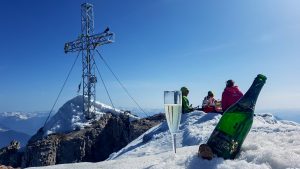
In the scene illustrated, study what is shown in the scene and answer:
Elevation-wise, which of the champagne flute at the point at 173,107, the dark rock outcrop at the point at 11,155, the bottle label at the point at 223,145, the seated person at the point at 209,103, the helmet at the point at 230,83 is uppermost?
the helmet at the point at 230,83

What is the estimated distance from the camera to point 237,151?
3.21 metres

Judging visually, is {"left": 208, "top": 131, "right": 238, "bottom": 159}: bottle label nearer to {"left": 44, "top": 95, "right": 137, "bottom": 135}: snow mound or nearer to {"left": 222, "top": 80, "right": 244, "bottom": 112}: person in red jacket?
{"left": 222, "top": 80, "right": 244, "bottom": 112}: person in red jacket

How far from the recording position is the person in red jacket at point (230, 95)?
904cm

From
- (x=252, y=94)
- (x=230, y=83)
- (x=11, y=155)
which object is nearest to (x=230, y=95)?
(x=230, y=83)

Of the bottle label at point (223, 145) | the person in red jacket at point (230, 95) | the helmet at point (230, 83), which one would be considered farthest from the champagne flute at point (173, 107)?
the helmet at point (230, 83)

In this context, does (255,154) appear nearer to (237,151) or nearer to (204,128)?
(237,151)

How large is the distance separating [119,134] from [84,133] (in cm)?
231

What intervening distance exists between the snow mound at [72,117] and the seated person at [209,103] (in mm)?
10743

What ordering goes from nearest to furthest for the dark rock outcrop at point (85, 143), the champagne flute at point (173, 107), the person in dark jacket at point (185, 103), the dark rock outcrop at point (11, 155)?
the champagne flute at point (173, 107)
the person in dark jacket at point (185, 103)
the dark rock outcrop at point (85, 143)
the dark rock outcrop at point (11, 155)

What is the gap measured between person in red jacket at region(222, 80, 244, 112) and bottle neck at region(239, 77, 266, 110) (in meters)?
5.42

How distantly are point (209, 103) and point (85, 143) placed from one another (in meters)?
10.4

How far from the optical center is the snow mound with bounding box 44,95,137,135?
22500 mm

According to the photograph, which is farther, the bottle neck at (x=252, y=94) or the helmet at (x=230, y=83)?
the helmet at (x=230, y=83)

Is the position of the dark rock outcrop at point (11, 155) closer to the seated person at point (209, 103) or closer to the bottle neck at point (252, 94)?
the seated person at point (209, 103)
